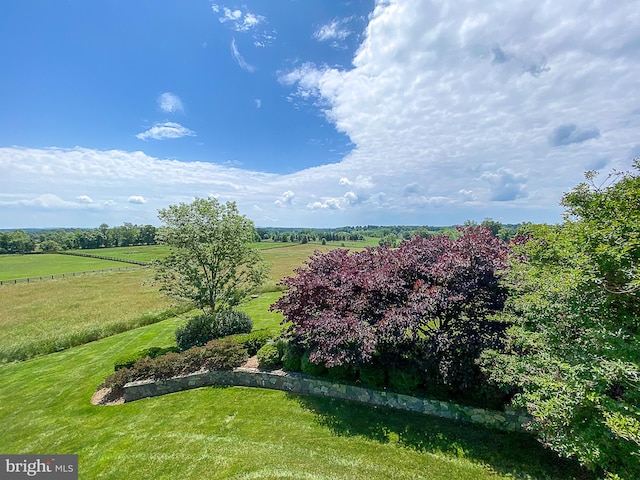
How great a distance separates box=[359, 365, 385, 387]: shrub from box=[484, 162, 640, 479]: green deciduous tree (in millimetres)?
3183

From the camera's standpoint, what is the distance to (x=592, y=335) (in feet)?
14.4

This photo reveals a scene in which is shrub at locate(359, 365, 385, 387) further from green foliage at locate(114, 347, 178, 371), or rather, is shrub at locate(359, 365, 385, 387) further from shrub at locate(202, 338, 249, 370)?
green foliage at locate(114, 347, 178, 371)

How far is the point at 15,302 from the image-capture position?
84.7 feet

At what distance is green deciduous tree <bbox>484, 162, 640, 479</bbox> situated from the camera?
389 centimetres

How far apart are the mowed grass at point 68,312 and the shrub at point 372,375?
49.9ft

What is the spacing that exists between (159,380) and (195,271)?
201 inches

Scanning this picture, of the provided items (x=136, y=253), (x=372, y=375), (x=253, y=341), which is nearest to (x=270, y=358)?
(x=253, y=341)

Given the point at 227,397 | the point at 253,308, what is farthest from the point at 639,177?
the point at 253,308

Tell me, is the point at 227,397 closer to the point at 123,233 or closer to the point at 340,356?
the point at 340,356

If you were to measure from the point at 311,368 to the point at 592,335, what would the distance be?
6.54m

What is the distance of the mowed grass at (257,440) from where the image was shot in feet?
18.5

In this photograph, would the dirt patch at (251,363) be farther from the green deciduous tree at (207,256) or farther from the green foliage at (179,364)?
the green deciduous tree at (207,256)

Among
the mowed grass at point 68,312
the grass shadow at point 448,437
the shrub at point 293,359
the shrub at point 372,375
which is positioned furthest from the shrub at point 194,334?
the shrub at point 372,375

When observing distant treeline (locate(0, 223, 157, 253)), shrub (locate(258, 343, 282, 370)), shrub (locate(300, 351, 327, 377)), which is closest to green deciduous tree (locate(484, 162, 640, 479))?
shrub (locate(300, 351, 327, 377))
